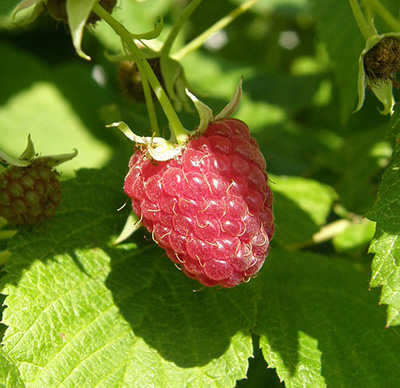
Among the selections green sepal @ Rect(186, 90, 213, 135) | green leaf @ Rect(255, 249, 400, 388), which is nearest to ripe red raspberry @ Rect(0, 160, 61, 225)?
green sepal @ Rect(186, 90, 213, 135)

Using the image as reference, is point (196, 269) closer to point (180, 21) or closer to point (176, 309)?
point (176, 309)

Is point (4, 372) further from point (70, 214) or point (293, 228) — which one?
point (293, 228)

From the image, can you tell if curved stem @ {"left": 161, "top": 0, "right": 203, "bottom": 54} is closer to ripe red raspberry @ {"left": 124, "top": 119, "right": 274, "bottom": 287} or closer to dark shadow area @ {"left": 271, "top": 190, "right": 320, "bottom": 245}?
ripe red raspberry @ {"left": 124, "top": 119, "right": 274, "bottom": 287}

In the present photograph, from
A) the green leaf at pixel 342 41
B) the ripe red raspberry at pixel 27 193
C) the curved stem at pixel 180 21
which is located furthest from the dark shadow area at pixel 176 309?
the green leaf at pixel 342 41

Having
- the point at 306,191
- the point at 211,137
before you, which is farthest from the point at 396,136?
the point at 306,191

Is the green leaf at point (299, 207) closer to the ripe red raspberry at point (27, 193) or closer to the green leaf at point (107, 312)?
the green leaf at point (107, 312)
